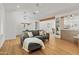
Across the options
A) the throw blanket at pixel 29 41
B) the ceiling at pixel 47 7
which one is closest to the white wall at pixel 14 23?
the ceiling at pixel 47 7

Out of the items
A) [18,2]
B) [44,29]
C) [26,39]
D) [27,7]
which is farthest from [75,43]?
[18,2]

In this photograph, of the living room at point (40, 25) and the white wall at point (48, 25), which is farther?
the white wall at point (48, 25)

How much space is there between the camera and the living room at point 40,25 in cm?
237

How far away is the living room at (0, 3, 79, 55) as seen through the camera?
2.37m

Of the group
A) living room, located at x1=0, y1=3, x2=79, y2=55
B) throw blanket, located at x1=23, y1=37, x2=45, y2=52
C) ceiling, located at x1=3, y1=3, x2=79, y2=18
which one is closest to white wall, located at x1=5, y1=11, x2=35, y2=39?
living room, located at x1=0, y1=3, x2=79, y2=55

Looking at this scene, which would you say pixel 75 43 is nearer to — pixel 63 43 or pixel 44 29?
pixel 63 43

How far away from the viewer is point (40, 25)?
2.49 metres

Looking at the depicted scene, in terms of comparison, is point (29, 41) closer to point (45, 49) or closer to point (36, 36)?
point (36, 36)

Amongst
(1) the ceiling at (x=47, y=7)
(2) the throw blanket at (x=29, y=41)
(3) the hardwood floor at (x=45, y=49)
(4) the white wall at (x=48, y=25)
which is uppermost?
(1) the ceiling at (x=47, y=7)

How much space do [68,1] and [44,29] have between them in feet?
2.58

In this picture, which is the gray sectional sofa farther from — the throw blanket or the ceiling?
the ceiling

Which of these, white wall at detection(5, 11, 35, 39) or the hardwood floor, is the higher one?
white wall at detection(5, 11, 35, 39)

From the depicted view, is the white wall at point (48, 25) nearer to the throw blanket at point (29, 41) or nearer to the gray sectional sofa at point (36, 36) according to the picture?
the gray sectional sofa at point (36, 36)

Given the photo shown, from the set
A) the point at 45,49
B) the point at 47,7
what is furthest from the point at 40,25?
the point at 45,49
